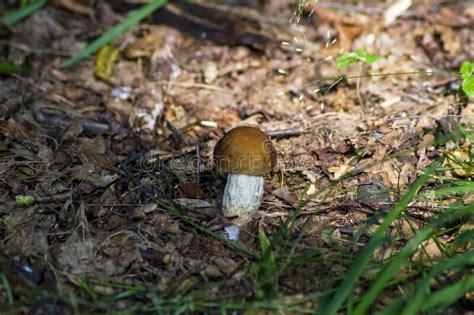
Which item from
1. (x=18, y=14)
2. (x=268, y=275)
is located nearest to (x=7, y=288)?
(x=268, y=275)

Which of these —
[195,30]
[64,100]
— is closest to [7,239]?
[64,100]

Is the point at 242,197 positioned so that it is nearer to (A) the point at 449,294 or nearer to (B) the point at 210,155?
(B) the point at 210,155

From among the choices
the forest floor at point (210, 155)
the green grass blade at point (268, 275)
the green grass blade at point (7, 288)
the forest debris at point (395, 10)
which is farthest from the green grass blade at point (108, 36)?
the green grass blade at point (268, 275)

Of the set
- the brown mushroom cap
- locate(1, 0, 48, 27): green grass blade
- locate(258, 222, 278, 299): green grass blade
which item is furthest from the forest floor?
the brown mushroom cap

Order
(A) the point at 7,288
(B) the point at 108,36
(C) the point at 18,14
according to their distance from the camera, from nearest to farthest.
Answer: (A) the point at 7,288 < (B) the point at 108,36 < (C) the point at 18,14

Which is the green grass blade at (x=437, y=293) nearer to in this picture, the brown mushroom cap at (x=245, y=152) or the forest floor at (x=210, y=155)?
the forest floor at (x=210, y=155)

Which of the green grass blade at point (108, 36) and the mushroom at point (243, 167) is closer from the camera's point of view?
the mushroom at point (243, 167)

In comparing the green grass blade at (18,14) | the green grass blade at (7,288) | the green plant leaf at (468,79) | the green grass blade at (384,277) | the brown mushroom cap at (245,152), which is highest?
the green plant leaf at (468,79)
